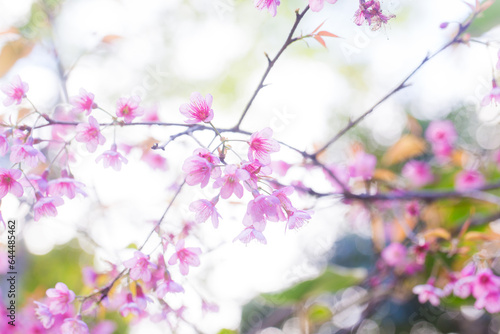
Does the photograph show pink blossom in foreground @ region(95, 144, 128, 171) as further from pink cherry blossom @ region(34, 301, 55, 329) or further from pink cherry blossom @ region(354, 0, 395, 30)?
pink cherry blossom @ region(354, 0, 395, 30)

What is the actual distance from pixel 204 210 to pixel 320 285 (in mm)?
809

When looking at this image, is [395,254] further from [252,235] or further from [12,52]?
[12,52]

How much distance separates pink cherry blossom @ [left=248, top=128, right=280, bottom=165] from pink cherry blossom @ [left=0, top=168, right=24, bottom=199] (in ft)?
1.17

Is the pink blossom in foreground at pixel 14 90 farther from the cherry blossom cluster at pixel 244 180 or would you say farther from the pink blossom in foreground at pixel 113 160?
the cherry blossom cluster at pixel 244 180

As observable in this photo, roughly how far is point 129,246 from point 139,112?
0.57 m

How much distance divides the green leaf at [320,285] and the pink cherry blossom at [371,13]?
32.7 inches

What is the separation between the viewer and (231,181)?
54 centimetres

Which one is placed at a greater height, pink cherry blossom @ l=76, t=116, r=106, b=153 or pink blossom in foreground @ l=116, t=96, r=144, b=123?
pink blossom in foreground @ l=116, t=96, r=144, b=123

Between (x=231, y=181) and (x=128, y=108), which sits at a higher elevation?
(x=128, y=108)

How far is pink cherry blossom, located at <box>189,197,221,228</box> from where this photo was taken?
1.84 ft

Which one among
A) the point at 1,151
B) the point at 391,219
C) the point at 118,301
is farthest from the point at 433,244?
the point at 1,151

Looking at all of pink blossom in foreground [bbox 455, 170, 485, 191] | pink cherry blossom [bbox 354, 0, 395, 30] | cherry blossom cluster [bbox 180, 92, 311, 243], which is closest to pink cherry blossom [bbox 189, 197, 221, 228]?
cherry blossom cluster [bbox 180, 92, 311, 243]

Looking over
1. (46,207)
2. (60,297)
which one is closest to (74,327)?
(60,297)

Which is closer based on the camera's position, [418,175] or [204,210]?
[204,210]
